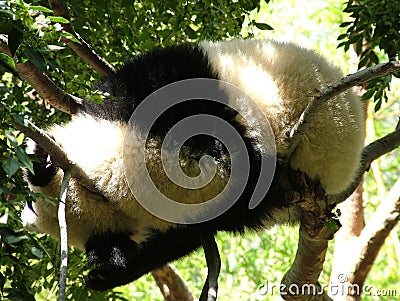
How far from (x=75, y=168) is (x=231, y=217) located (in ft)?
2.12

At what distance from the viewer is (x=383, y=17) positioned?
2.62 meters

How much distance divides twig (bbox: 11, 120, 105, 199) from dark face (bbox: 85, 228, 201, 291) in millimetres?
234

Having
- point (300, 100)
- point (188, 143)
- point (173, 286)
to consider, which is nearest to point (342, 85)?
point (300, 100)

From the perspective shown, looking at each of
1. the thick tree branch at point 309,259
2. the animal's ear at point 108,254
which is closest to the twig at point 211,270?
the animal's ear at point 108,254

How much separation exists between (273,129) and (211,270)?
1.78 ft

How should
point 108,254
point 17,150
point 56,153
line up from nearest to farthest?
point 17,150, point 56,153, point 108,254

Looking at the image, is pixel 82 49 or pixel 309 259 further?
pixel 309 259

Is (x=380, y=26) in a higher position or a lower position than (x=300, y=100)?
higher

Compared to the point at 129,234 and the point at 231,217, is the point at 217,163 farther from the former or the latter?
the point at 129,234

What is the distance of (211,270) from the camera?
2.14m

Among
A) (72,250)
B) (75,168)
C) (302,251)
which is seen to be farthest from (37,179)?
(302,251)

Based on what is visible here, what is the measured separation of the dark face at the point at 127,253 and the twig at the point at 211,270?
0.10m

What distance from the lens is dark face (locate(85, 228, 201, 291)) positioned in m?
2.29

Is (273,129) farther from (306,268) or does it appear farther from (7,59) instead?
(7,59)
